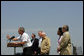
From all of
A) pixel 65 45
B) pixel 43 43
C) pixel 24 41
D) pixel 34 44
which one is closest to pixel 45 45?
pixel 43 43

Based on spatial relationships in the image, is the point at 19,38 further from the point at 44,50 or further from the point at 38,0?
the point at 38,0

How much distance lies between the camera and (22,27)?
42.4ft

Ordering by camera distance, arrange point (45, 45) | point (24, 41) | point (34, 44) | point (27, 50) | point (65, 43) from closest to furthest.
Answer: point (65, 43), point (27, 50), point (24, 41), point (34, 44), point (45, 45)

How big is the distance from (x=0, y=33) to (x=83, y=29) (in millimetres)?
3788

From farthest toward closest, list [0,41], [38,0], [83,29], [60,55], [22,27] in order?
[38,0]
[83,29]
[0,41]
[22,27]
[60,55]

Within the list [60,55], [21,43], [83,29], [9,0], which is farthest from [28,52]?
[9,0]

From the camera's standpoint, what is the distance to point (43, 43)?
13.4 metres

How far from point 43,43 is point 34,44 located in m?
0.53

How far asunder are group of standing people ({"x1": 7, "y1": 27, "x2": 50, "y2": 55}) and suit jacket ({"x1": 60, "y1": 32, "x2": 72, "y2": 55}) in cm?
116

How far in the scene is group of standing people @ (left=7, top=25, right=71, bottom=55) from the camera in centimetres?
1210

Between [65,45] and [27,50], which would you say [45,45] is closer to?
[27,50]

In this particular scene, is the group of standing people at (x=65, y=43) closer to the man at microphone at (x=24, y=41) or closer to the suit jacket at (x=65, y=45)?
the suit jacket at (x=65, y=45)

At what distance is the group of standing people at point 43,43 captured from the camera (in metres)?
12.1

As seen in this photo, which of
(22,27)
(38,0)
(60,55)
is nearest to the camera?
(60,55)
